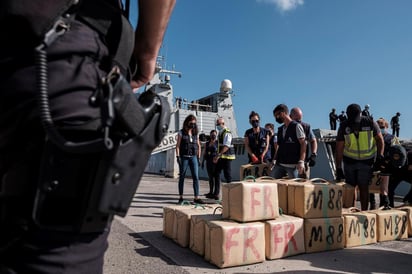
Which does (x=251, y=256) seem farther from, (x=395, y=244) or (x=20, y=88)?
(x=20, y=88)

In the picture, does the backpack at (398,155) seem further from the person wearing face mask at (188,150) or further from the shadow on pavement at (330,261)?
the person wearing face mask at (188,150)

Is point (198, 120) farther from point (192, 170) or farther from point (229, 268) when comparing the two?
point (229, 268)

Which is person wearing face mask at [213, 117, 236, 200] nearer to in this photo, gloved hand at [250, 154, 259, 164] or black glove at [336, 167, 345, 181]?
gloved hand at [250, 154, 259, 164]

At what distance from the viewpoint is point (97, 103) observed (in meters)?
0.73

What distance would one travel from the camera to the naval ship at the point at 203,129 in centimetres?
1234

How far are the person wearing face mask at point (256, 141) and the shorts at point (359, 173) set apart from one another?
1824 millimetres

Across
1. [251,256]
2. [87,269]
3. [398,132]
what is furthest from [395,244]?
[398,132]

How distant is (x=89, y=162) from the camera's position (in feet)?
2.32

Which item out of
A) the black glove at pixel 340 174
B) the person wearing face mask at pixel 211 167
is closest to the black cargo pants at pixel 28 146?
the black glove at pixel 340 174

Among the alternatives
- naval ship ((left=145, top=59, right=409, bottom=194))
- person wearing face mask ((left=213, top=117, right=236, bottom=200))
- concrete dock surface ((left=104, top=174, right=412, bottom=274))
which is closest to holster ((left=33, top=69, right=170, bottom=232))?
concrete dock surface ((left=104, top=174, right=412, bottom=274))

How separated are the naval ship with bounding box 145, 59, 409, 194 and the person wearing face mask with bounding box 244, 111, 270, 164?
6850 mm

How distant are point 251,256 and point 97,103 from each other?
2300mm

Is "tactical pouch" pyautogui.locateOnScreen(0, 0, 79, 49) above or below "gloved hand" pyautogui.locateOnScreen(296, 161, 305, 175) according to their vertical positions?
above

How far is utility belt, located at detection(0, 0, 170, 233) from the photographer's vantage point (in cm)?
67
